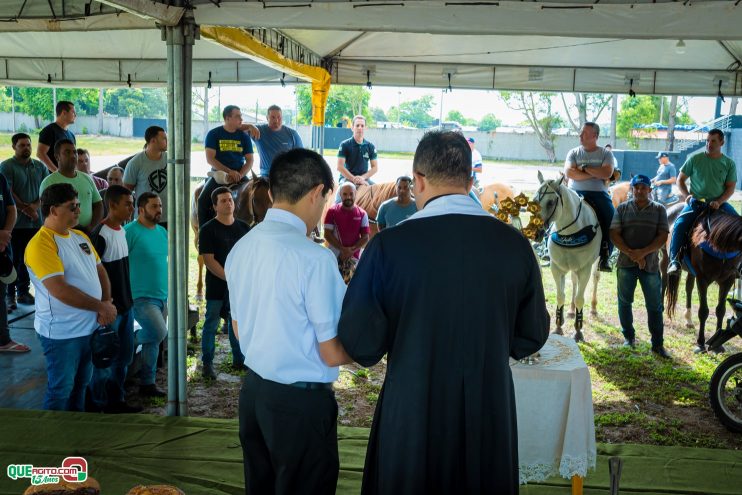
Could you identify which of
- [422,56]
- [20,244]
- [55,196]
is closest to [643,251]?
[422,56]

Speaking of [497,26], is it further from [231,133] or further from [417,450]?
[231,133]

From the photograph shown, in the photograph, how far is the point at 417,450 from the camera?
217 cm

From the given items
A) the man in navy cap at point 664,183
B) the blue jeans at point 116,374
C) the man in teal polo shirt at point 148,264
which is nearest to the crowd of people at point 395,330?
the blue jeans at point 116,374

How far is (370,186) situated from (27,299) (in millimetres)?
4773

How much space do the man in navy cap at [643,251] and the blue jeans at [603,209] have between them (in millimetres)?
509

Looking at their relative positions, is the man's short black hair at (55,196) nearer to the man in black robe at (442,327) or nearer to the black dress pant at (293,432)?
the black dress pant at (293,432)

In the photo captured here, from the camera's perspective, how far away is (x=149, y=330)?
16.9 ft

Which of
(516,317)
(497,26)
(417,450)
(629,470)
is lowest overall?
(629,470)

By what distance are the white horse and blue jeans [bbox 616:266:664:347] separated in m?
0.43

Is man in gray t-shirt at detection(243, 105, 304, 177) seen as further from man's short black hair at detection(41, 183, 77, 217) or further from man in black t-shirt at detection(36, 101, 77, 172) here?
man's short black hair at detection(41, 183, 77, 217)

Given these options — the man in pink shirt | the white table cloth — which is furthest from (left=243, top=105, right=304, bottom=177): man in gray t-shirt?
the white table cloth

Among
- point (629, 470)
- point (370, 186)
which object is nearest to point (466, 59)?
point (370, 186)

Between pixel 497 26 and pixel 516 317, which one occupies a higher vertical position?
pixel 497 26

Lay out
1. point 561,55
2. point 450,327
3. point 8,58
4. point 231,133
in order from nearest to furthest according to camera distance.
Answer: point 450,327 < point 231,133 < point 561,55 < point 8,58
